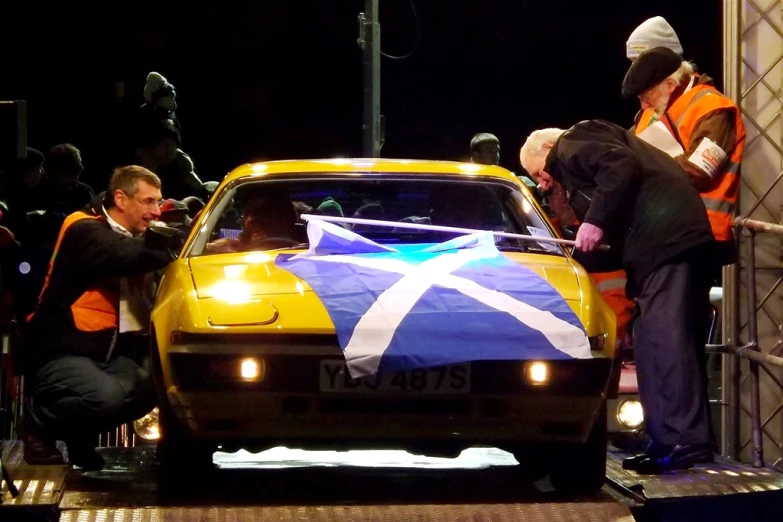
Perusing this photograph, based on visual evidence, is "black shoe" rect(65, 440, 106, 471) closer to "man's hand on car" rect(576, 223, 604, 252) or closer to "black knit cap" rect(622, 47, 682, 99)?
"man's hand on car" rect(576, 223, 604, 252)

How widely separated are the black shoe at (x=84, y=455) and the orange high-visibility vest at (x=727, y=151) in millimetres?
3206

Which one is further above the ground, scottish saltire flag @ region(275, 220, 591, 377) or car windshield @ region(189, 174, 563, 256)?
car windshield @ region(189, 174, 563, 256)

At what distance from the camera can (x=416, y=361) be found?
526 centimetres

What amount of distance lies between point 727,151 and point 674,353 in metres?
1.13

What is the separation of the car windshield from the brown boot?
1153 mm

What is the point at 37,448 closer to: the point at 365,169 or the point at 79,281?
the point at 79,281

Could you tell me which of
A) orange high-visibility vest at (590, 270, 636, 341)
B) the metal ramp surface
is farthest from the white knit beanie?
the metal ramp surface

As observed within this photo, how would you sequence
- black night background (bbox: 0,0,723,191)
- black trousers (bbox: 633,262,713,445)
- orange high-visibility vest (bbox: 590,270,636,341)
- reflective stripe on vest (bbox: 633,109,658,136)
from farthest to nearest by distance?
black night background (bbox: 0,0,723,191)
orange high-visibility vest (bbox: 590,270,636,341)
reflective stripe on vest (bbox: 633,109,658,136)
black trousers (bbox: 633,262,713,445)

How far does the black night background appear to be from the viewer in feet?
104

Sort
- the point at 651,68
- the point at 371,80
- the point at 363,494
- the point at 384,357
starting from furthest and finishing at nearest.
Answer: the point at 371,80 → the point at 651,68 → the point at 363,494 → the point at 384,357

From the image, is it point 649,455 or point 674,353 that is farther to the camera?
point 649,455

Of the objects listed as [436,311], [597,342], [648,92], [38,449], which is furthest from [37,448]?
[648,92]

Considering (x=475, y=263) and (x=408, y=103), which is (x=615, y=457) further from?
(x=408, y=103)

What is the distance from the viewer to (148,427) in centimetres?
708
